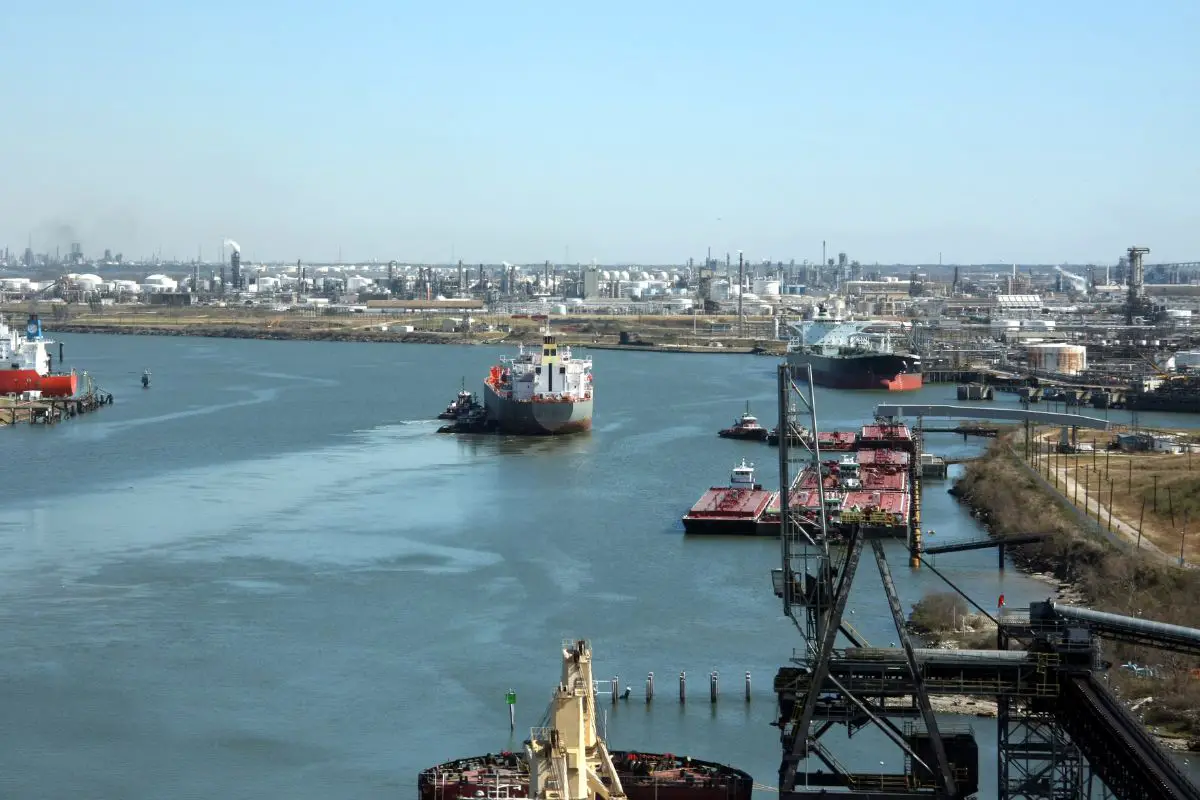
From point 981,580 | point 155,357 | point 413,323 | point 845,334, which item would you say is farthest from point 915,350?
point 981,580

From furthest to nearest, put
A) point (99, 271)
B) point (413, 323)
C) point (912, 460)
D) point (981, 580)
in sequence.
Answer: point (99, 271), point (413, 323), point (912, 460), point (981, 580)

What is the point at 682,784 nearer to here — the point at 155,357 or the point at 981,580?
the point at 981,580

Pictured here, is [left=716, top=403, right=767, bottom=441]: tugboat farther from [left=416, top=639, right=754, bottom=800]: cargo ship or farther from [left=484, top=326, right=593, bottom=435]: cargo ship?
[left=416, top=639, right=754, bottom=800]: cargo ship

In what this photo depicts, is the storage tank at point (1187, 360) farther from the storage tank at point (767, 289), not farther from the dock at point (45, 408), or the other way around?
the storage tank at point (767, 289)

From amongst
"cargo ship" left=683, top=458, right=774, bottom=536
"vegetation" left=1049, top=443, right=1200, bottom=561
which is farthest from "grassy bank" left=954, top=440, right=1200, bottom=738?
"cargo ship" left=683, top=458, right=774, bottom=536

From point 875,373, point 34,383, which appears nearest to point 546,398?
point 34,383

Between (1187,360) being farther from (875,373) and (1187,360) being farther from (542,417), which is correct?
(542,417)
